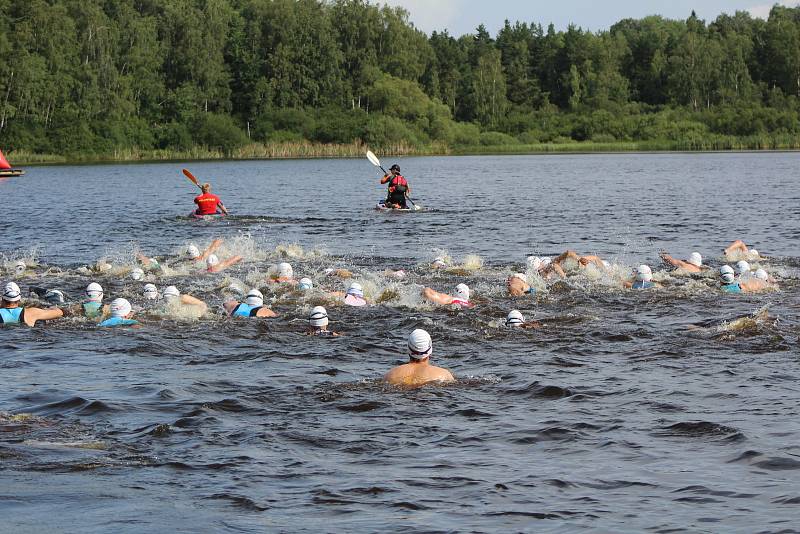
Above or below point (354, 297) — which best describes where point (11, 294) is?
above

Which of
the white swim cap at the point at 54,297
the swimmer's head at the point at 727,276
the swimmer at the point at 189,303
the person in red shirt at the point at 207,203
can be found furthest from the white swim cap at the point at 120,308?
the person in red shirt at the point at 207,203

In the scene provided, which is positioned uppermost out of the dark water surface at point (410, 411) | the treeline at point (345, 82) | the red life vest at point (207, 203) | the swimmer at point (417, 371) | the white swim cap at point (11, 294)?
the treeline at point (345, 82)

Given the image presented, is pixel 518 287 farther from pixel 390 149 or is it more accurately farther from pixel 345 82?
pixel 345 82

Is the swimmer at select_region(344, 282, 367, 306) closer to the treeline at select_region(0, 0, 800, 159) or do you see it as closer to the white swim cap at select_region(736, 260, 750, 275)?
the white swim cap at select_region(736, 260, 750, 275)

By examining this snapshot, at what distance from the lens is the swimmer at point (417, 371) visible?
42.7 ft

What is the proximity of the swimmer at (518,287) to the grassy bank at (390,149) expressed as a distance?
8244 centimetres

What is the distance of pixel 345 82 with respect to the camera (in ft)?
399

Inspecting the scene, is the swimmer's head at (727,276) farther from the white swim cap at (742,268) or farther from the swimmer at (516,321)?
the swimmer at (516,321)

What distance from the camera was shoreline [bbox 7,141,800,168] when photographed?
323ft

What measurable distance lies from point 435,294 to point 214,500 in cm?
934

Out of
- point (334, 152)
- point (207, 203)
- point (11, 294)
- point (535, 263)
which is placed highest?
point (334, 152)

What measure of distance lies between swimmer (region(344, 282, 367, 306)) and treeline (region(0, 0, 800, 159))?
83.2 metres

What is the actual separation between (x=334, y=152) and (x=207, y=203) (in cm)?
7488

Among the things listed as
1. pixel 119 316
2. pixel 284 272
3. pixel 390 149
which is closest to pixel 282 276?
pixel 284 272
